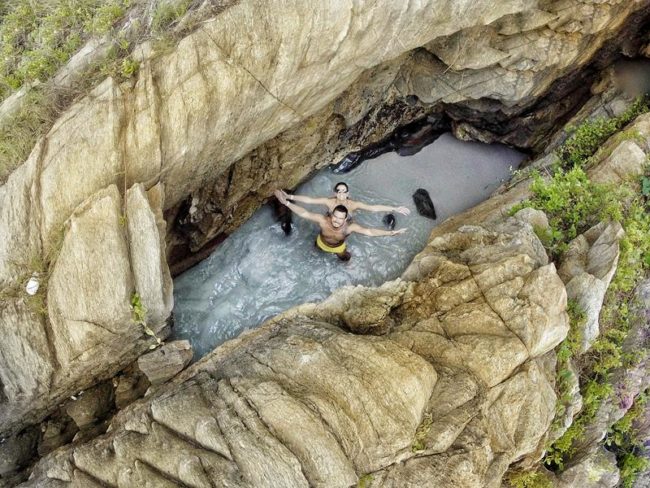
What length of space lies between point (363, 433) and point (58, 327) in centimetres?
431

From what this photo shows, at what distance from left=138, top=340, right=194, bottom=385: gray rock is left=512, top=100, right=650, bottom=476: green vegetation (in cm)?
561

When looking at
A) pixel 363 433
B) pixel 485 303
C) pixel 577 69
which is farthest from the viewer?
pixel 577 69

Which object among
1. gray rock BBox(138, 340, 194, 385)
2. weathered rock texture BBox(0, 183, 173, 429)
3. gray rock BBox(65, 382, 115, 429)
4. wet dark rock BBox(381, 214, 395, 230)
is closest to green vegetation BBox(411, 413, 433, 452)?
gray rock BBox(138, 340, 194, 385)

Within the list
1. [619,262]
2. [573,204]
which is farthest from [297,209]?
[619,262]

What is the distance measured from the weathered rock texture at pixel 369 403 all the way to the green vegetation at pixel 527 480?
19.7 inches

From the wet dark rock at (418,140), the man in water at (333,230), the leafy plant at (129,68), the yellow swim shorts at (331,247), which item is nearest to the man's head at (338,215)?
the man in water at (333,230)

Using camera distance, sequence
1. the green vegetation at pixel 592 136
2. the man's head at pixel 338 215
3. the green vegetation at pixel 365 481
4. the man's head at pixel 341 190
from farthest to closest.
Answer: the green vegetation at pixel 592 136
the man's head at pixel 341 190
the man's head at pixel 338 215
the green vegetation at pixel 365 481

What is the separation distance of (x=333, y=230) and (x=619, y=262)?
5034mm

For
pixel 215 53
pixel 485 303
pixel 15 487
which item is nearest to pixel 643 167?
pixel 485 303

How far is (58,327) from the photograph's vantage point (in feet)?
20.6

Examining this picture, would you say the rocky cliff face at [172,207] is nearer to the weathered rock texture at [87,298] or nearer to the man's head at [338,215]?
the weathered rock texture at [87,298]

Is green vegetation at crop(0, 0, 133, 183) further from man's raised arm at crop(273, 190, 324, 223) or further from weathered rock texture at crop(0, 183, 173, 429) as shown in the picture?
man's raised arm at crop(273, 190, 324, 223)

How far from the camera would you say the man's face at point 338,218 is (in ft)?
28.7

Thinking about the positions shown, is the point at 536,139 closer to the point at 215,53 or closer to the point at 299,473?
the point at 215,53
